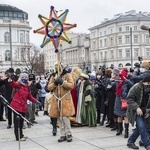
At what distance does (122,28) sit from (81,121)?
3086 inches

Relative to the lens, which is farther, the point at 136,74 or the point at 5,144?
the point at 136,74

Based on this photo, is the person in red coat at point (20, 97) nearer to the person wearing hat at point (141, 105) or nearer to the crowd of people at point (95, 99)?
the crowd of people at point (95, 99)

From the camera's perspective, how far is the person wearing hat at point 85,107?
1051 centimetres

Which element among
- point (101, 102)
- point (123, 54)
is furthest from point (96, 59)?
point (101, 102)

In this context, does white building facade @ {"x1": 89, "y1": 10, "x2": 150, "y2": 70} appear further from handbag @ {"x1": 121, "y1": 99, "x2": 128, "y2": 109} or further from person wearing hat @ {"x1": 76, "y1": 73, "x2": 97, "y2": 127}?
handbag @ {"x1": 121, "y1": 99, "x2": 128, "y2": 109}

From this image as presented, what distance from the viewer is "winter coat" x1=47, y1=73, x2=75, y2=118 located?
27.7 ft

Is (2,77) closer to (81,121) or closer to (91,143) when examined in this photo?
(81,121)

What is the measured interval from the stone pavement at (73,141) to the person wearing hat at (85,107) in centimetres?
27

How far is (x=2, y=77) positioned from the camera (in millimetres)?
10945

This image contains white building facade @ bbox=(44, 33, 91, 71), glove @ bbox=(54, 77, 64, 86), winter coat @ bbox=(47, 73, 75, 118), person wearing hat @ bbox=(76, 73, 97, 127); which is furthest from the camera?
white building facade @ bbox=(44, 33, 91, 71)

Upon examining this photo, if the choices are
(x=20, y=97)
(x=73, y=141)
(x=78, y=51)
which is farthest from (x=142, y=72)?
(x=78, y=51)

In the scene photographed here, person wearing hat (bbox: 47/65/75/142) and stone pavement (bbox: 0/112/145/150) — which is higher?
person wearing hat (bbox: 47/65/75/142)

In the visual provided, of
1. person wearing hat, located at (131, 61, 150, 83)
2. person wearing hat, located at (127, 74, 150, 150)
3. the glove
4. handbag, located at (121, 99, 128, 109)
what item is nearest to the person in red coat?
the glove

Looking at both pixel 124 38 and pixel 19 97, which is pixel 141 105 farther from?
pixel 124 38
